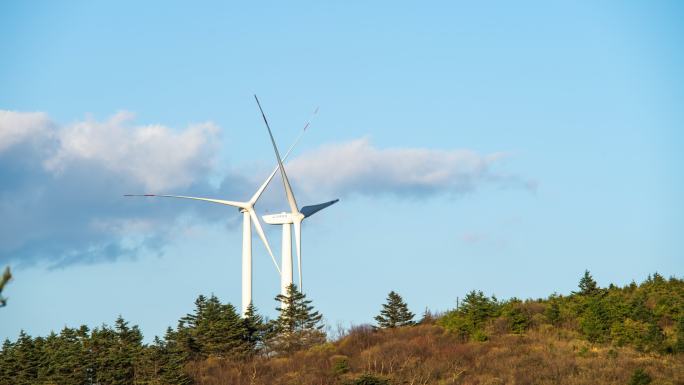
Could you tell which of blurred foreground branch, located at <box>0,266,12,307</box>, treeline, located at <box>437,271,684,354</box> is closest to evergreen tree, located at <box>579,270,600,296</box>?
treeline, located at <box>437,271,684,354</box>

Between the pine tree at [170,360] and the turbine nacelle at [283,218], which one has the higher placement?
the turbine nacelle at [283,218]

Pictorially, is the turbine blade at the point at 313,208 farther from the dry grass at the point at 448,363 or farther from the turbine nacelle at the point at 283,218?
the dry grass at the point at 448,363

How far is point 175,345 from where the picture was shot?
331 feet

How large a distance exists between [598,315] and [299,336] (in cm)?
3085

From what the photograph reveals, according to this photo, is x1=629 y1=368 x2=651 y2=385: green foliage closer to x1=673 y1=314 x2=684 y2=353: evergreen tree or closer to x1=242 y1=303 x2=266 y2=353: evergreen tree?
x1=673 y1=314 x2=684 y2=353: evergreen tree

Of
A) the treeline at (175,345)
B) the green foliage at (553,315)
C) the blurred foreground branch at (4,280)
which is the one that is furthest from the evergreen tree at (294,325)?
the blurred foreground branch at (4,280)

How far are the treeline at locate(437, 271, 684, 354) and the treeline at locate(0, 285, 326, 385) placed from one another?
1519 centimetres

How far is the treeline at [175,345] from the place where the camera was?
91875 millimetres

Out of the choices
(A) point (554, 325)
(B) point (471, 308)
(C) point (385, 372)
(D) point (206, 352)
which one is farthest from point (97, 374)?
(A) point (554, 325)

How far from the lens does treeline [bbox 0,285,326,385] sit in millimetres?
91875

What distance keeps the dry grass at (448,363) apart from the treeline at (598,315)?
1532 mm

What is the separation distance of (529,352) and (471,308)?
569 inches

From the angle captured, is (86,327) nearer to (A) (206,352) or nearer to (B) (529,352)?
(A) (206,352)

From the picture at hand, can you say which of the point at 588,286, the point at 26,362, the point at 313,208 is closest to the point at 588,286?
the point at 588,286
